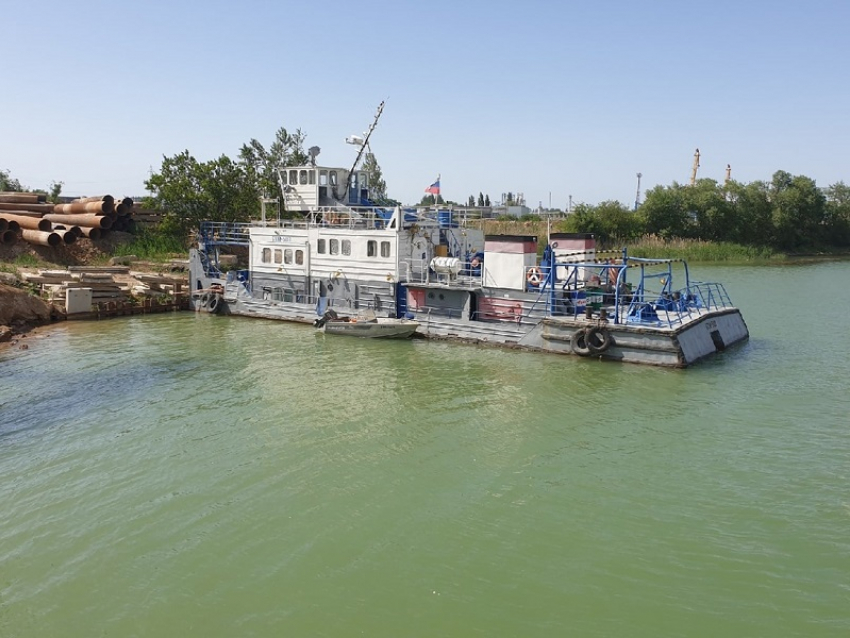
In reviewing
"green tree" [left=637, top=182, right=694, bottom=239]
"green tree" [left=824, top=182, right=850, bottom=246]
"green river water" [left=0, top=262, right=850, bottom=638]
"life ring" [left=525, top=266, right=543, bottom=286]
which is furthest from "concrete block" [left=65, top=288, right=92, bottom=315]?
"green tree" [left=824, top=182, right=850, bottom=246]

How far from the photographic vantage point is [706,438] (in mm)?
13539

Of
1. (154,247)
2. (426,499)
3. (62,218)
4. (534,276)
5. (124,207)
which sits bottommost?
(426,499)

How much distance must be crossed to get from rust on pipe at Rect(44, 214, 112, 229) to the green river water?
2157cm

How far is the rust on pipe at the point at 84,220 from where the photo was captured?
38.5m

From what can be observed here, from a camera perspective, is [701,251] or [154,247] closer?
[154,247]

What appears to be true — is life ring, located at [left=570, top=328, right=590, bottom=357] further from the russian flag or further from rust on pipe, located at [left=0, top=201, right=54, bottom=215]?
rust on pipe, located at [left=0, top=201, right=54, bottom=215]

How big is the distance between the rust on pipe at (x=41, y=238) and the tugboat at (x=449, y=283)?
33.9 feet

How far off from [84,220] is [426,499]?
3509 cm

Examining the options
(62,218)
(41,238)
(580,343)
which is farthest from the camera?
(62,218)

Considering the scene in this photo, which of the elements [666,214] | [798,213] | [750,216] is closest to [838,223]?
[798,213]

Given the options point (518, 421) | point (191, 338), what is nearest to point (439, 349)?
point (518, 421)

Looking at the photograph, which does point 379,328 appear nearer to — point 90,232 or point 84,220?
point 90,232

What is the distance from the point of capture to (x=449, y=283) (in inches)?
920

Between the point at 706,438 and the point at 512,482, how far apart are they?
15.1 ft
